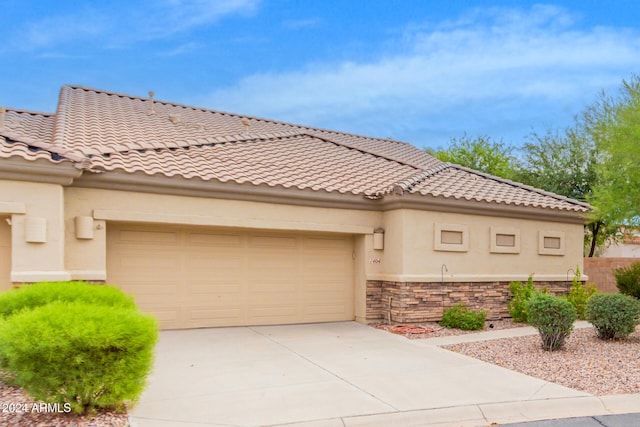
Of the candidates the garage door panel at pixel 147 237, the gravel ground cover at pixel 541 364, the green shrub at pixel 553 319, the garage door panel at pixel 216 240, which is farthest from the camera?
the garage door panel at pixel 216 240

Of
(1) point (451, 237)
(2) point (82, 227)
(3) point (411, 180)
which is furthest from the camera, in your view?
(3) point (411, 180)

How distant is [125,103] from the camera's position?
17.8 metres

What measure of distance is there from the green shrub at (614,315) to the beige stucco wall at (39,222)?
10377 millimetres

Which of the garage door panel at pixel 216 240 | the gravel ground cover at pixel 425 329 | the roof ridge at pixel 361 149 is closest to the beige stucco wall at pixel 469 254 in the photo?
the gravel ground cover at pixel 425 329

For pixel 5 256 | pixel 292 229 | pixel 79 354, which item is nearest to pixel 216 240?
pixel 292 229

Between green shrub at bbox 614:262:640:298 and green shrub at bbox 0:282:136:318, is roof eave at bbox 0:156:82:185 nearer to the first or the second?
green shrub at bbox 0:282:136:318

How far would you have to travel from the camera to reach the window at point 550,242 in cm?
1502

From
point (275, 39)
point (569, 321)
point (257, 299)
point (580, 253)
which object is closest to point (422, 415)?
point (569, 321)

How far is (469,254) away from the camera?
14.0 m

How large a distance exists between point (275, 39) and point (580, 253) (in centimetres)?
1351

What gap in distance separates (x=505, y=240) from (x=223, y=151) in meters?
7.86

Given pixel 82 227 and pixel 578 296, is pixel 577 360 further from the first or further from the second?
pixel 82 227

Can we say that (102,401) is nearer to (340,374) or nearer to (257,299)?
(340,374)

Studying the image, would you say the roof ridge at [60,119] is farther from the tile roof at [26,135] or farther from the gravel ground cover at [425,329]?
the gravel ground cover at [425,329]
